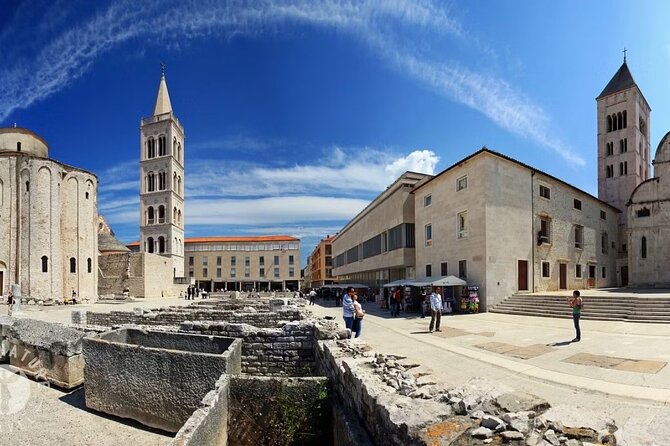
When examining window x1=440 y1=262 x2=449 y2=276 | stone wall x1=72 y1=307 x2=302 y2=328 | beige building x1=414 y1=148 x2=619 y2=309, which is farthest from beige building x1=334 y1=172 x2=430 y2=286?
stone wall x1=72 y1=307 x2=302 y2=328

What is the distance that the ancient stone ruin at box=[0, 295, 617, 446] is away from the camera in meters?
3.59

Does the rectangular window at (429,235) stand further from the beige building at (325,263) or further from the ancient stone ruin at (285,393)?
the beige building at (325,263)

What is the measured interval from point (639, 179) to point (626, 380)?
55529mm

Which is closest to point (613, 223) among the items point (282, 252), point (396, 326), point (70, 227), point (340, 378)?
point (396, 326)

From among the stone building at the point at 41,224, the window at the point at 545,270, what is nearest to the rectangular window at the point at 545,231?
the window at the point at 545,270

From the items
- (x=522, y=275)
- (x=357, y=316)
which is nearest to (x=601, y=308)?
(x=522, y=275)

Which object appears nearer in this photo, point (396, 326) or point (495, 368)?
point (495, 368)

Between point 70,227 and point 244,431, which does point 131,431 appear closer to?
point 244,431

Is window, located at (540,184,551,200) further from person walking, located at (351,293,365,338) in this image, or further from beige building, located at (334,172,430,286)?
person walking, located at (351,293,365,338)

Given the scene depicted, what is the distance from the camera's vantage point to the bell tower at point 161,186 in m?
61.2

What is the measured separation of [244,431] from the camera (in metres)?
6.54

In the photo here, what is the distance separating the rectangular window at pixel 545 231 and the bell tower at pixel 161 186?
52.2 metres

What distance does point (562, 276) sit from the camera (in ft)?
93.2

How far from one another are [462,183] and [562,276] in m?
11.2
